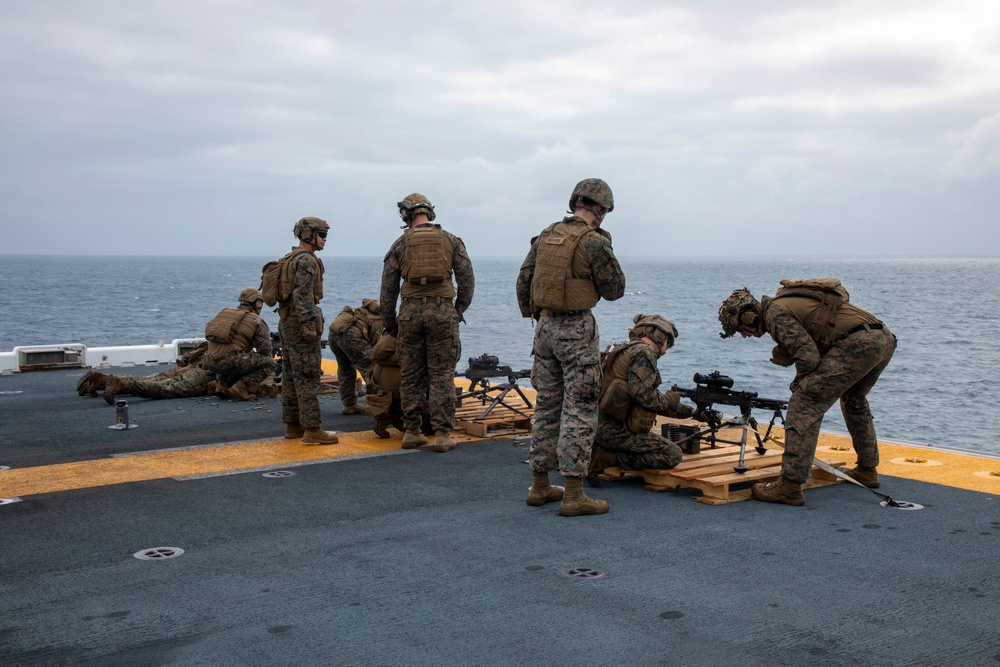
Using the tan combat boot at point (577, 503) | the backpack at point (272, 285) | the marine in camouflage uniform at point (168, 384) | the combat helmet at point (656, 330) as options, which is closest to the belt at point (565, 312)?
the combat helmet at point (656, 330)

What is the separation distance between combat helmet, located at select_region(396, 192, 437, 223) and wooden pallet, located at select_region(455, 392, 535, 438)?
2.03 metres

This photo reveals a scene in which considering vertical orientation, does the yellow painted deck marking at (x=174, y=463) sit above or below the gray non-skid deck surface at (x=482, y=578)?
below

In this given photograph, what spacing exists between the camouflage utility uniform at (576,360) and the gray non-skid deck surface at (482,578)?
0.41 metres

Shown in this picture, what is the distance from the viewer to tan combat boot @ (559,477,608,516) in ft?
19.2

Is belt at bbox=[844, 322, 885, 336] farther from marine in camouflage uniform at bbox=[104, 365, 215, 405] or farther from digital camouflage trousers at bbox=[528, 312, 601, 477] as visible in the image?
marine in camouflage uniform at bbox=[104, 365, 215, 405]

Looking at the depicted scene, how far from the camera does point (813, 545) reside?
5.25m

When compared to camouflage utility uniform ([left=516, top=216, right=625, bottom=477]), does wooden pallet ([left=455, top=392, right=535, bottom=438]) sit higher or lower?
lower

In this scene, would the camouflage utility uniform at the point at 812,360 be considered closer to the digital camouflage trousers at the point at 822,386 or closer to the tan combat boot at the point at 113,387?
the digital camouflage trousers at the point at 822,386

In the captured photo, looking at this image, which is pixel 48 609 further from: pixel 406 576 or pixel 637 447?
pixel 637 447

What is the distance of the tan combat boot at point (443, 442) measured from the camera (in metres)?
7.96

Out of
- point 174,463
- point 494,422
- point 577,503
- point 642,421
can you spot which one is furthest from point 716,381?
point 174,463

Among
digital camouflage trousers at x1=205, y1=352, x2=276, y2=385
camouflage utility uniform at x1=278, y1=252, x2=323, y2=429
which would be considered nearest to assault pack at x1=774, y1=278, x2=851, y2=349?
camouflage utility uniform at x1=278, y1=252, x2=323, y2=429

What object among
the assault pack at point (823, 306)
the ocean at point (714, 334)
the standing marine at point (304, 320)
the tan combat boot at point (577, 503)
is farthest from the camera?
the ocean at point (714, 334)

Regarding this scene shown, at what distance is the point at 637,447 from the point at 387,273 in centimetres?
278
